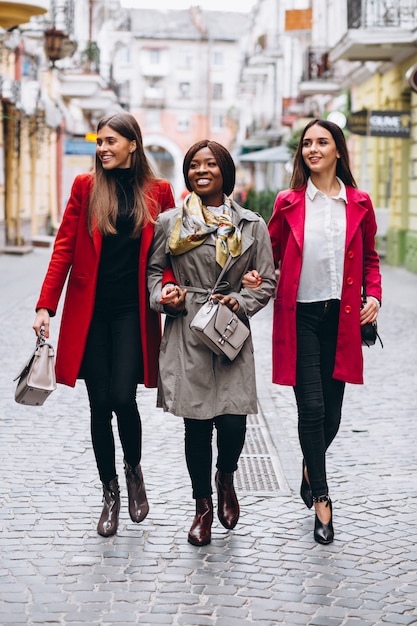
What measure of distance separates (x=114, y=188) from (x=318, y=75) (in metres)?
27.1

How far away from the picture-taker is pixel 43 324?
5148mm

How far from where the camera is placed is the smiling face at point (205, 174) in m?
4.97

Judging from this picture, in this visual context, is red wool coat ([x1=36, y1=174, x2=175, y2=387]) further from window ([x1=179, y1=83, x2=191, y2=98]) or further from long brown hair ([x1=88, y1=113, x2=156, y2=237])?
window ([x1=179, y1=83, x2=191, y2=98])

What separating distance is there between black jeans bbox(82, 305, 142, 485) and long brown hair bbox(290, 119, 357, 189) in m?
0.97

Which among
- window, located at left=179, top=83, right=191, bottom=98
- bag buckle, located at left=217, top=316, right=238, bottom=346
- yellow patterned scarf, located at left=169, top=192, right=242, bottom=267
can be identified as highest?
window, located at left=179, top=83, right=191, bottom=98

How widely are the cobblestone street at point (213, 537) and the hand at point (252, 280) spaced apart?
1164 millimetres

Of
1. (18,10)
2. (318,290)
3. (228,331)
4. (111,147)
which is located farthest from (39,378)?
(18,10)

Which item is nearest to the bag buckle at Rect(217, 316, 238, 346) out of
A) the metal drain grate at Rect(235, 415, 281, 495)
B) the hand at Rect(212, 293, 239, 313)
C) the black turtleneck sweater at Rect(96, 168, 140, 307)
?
the hand at Rect(212, 293, 239, 313)

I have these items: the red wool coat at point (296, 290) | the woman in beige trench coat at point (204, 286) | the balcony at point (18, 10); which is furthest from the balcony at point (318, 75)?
the woman in beige trench coat at point (204, 286)

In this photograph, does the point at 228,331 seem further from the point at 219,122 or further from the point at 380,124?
the point at 219,122

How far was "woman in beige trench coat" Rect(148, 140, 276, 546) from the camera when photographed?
4945 mm

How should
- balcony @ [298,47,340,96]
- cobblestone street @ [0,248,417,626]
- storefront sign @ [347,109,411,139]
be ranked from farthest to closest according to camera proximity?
balcony @ [298,47,340,96], storefront sign @ [347,109,411,139], cobblestone street @ [0,248,417,626]

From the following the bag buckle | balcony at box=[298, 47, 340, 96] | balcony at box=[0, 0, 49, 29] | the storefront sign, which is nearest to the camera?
the bag buckle

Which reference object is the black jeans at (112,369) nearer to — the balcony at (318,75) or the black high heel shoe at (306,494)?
the black high heel shoe at (306,494)
